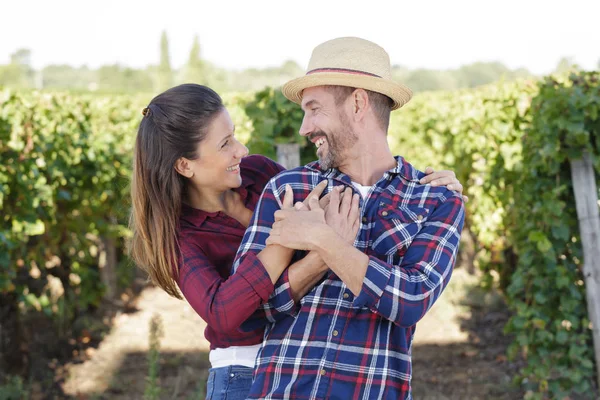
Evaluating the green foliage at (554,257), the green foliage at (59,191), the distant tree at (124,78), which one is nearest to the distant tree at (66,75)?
the distant tree at (124,78)

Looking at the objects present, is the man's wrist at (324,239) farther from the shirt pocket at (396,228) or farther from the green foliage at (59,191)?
the green foliage at (59,191)

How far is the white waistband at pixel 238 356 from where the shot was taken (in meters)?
2.37

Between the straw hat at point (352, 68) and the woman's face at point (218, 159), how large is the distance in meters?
0.29

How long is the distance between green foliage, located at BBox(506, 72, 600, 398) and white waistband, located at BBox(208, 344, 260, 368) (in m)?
2.73

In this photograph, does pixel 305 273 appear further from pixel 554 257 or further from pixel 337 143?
pixel 554 257

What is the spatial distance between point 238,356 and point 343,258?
0.61 meters

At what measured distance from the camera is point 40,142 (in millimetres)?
5891

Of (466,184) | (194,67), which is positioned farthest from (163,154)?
(194,67)

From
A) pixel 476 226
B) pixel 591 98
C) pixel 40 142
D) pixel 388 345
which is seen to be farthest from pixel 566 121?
pixel 40 142

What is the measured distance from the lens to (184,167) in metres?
2.50

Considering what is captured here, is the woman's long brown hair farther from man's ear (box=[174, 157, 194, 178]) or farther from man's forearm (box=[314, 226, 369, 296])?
man's forearm (box=[314, 226, 369, 296])

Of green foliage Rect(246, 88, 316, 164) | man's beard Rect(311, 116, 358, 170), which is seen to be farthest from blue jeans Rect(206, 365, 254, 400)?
green foliage Rect(246, 88, 316, 164)

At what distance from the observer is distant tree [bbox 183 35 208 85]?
69875 mm

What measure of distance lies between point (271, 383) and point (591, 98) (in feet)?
9.81
